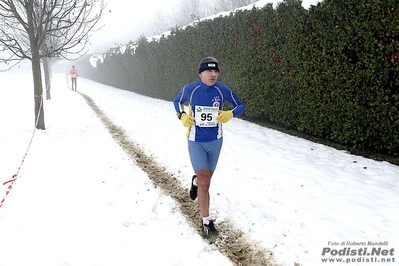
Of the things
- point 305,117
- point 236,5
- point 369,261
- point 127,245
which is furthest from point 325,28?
Result: point 236,5

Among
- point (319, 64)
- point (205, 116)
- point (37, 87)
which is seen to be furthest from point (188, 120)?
point (37, 87)

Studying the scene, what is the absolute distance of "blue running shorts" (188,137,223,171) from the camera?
387 cm

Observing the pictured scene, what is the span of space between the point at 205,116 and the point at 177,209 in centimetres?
164

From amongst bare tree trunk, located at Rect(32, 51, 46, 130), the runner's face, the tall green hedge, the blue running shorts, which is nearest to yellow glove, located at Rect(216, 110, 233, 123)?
the blue running shorts

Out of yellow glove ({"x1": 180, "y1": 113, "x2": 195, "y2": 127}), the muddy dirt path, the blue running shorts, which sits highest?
yellow glove ({"x1": 180, "y1": 113, "x2": 195, "y2": 127})

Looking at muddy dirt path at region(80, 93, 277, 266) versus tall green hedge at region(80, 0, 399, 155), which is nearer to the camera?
muddy dirt path at region(80, 93, 277, 266)

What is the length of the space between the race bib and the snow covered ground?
147 centimetres

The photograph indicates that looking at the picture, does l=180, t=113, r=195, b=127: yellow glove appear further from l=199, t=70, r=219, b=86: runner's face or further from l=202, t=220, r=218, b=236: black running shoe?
l=202, t=220, r=218, b=236: black running shoe

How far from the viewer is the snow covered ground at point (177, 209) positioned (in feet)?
11.4

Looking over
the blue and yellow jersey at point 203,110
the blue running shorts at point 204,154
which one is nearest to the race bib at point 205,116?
the blue and yellow jersey at point 203,110

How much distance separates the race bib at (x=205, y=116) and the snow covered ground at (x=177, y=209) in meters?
1.47

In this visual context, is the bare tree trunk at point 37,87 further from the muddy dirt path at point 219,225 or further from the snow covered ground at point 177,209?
the muddy dirt path at point 219,225

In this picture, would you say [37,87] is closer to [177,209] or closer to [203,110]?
[177,209]

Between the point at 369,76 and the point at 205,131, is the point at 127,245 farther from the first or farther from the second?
Answer: the point at 369,76
